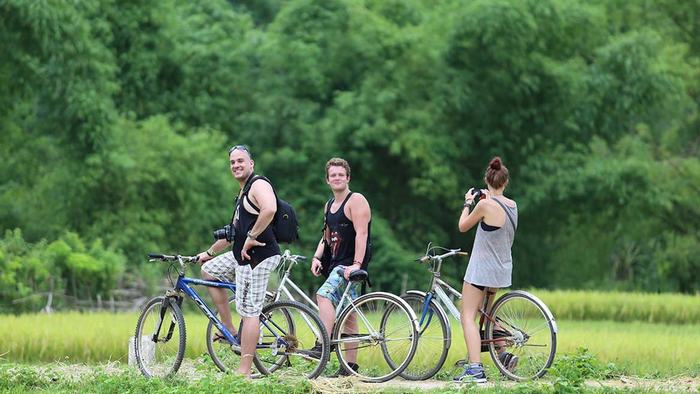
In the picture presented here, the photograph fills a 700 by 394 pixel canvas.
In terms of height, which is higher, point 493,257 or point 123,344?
point 493,257

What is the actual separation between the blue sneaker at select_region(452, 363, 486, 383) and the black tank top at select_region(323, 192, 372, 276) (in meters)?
1.12

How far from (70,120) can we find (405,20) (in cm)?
894

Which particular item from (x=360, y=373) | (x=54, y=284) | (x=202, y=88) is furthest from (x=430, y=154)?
(x=360, y=373)

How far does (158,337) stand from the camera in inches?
449

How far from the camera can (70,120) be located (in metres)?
27.0

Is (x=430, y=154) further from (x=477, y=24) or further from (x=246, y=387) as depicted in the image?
(x=246, y=387)

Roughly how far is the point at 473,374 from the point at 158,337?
2.47 metres

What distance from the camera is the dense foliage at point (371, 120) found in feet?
90.7

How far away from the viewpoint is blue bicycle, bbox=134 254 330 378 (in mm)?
11055

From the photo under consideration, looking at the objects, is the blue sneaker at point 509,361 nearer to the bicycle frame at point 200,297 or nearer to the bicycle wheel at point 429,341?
the bicycle wheel at point 429,341

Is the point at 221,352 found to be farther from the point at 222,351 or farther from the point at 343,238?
the point at 343,238

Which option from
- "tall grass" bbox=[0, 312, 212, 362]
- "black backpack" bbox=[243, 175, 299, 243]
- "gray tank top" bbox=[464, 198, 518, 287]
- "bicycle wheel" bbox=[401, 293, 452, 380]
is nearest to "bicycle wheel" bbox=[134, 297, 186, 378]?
"black backpack" bbox=[243, 175, 299, 243]

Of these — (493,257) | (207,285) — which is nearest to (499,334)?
(493,257)

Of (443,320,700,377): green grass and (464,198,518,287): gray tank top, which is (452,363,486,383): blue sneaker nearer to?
(464,198,518,287): gray tank top
